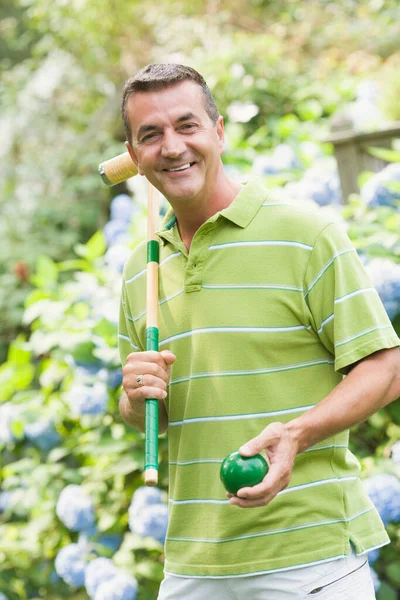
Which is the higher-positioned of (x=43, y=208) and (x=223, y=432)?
(x=223, y=432)

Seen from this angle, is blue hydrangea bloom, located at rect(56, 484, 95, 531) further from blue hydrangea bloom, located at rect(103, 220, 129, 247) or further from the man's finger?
the man's finger

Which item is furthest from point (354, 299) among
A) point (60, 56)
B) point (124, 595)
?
point (60, 56)

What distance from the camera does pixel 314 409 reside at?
1763 millimetres

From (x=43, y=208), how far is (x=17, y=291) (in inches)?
32.4

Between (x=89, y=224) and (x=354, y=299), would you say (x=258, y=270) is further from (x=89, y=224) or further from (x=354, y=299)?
(x=89, y=224)

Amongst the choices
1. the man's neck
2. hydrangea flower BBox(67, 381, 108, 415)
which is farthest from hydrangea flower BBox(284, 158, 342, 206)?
the man's neck

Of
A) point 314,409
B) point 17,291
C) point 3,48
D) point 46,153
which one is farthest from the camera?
point 3,48

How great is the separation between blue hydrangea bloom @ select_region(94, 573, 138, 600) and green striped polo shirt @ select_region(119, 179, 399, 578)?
1314 millimetres

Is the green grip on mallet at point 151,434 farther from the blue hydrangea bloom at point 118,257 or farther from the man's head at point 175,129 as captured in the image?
the blue hydrangea bloom at point 118,257

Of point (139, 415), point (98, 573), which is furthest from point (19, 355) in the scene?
point (139, 415)

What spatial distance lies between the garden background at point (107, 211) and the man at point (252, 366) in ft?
1.02

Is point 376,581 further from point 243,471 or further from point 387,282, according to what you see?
point 243,471

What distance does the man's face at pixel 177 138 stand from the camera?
1.99 meters

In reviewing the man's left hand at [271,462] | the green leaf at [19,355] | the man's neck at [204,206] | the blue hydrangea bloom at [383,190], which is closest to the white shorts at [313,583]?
the man's left hand at [271,462]
